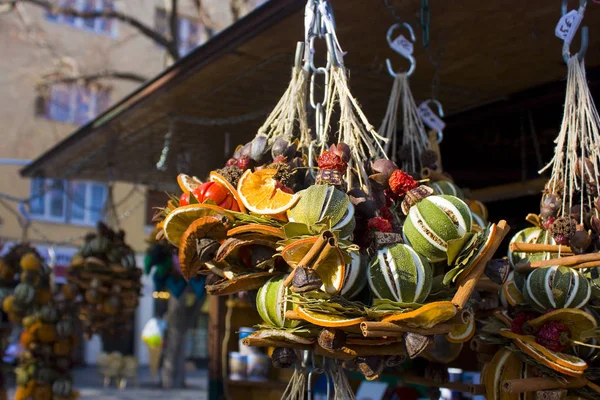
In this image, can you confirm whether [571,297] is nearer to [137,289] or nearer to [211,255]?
[211,255]

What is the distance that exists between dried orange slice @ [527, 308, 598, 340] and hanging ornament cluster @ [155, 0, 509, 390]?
376 mm

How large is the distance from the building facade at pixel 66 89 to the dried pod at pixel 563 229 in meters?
9.75

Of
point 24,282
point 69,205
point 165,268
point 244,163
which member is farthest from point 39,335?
point 69,205

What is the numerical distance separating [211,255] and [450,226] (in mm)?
561

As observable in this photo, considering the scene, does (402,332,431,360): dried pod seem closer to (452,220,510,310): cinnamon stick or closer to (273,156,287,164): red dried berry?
(452,220,510,310): cinnamon stick

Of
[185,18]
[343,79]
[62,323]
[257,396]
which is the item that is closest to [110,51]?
[185,18]

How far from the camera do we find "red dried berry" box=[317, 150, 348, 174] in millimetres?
1557

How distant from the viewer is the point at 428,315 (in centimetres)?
134

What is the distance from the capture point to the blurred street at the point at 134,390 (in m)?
9.79

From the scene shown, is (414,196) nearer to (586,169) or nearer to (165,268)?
(586,169)

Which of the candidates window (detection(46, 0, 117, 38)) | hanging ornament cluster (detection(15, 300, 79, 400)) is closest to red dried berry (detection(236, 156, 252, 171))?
hanging ornament cluster (detection(15, 300, 79, 400))

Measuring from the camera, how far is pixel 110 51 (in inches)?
536

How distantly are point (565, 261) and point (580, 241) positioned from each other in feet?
0.23

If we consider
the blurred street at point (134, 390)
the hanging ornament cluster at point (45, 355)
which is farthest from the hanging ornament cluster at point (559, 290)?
the blurred street at point (134, 390)
